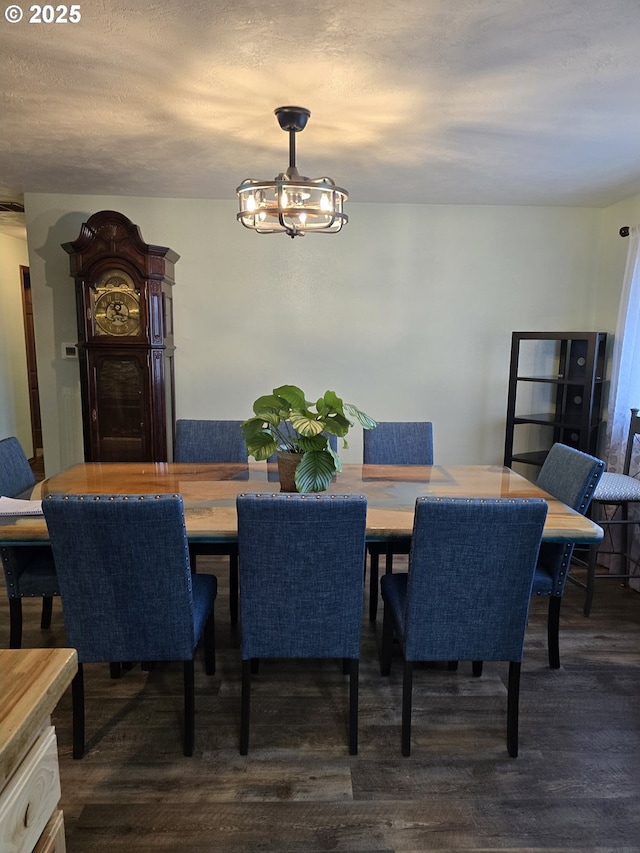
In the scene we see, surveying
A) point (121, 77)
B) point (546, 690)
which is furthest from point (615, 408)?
point (121, 77)

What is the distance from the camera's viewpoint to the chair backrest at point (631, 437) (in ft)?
10.3

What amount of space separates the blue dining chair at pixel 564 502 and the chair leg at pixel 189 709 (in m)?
1.36

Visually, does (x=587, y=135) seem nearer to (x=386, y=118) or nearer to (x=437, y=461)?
(x=386, y=118)

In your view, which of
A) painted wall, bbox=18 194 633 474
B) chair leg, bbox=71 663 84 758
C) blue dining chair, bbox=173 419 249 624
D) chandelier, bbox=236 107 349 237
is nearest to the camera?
chair leg, bbox=71 663 84 758

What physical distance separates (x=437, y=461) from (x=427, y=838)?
292 centimetres

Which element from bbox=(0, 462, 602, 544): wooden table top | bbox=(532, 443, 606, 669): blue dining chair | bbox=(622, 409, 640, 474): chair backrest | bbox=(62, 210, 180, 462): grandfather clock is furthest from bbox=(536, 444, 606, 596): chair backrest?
bbox=(62, 210, 180, 462): grandfather clock

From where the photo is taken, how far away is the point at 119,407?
3.61m

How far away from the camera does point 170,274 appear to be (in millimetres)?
3770

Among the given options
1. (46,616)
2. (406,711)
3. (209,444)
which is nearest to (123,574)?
(406,711)

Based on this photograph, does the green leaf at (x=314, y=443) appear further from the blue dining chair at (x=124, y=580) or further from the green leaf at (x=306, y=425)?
the blue dining chair at (x=124, y=580)

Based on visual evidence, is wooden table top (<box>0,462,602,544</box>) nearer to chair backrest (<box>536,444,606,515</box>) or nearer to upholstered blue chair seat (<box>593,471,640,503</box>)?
chair backrest (<box>536,444,606,515</box>)

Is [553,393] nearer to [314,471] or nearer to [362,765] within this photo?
[314,471]

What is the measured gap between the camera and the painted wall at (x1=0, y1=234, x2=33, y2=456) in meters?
5.20

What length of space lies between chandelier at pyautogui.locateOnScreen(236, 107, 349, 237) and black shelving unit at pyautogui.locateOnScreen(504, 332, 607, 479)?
1960mm
